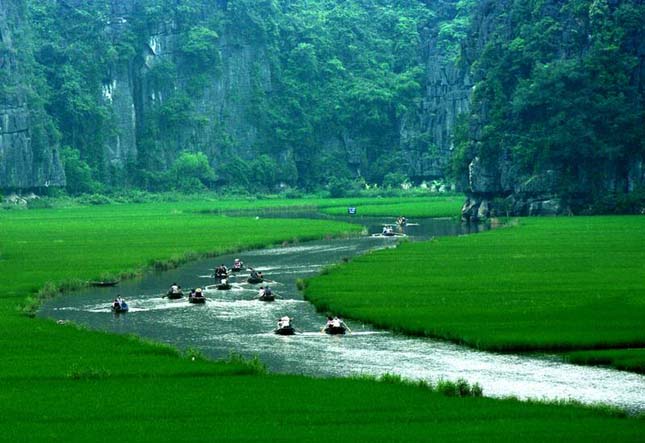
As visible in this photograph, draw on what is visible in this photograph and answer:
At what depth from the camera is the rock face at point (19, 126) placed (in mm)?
164625

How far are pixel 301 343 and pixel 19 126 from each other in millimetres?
131312

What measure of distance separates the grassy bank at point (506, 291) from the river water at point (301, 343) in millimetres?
1546

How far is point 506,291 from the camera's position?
55156 millimetres

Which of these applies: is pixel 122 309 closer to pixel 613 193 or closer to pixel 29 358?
pixel 29 358

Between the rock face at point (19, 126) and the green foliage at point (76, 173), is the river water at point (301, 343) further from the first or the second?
the green foliage at point (76, 173)

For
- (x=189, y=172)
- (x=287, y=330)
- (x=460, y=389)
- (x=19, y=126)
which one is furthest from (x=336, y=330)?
(x=189, y=172)

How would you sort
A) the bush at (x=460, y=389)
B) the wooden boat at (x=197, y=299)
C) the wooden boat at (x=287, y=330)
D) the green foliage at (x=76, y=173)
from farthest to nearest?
the green foliage at (x=76, y=173) → the wooden boat at (x=197, y=299) → the wooden boat at (x=287, y=330) → the bush at (x=460, y=389)

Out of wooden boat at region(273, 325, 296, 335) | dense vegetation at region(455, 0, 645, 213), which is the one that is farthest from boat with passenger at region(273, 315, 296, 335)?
dense vegetation at region(455, 0, 645, 213)

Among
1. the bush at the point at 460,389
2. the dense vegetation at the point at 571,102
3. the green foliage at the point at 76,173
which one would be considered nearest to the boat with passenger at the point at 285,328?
the bush at the point at 460,389

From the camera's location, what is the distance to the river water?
115 ft

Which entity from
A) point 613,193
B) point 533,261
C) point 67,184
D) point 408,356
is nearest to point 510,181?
point 613,193

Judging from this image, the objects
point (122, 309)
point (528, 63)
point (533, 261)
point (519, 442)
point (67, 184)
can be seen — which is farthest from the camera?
point (67, 184)

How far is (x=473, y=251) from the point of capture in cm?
7900

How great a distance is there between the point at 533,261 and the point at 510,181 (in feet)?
197
